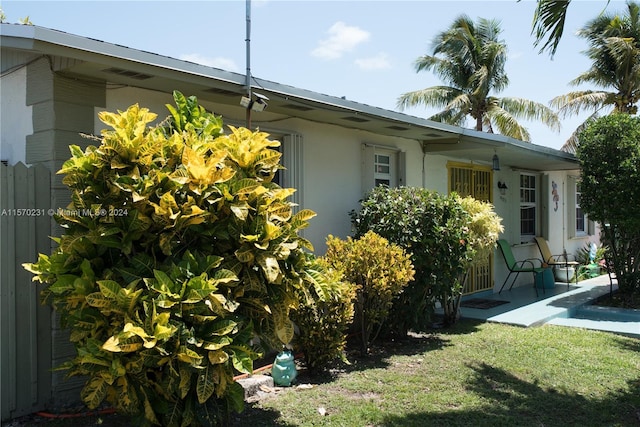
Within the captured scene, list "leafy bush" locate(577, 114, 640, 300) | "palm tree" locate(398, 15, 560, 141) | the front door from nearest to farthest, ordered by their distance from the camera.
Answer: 1. "leafy bush" locate(577, 114, 640, 300)
2. the front door
3. "palm tree" locate(398, 15, 560, 141)

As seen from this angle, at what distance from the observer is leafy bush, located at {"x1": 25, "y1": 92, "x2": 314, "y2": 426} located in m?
3.30

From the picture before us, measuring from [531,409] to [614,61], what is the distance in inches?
625

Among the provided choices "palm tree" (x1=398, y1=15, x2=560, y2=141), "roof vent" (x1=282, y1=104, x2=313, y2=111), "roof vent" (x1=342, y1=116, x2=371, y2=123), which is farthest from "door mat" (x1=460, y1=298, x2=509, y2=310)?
"palm tree" (x1=398, y1=15, x2=560, y2=141)

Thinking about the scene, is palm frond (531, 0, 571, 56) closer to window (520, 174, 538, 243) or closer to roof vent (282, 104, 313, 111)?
roof vent (282, 104, 313, 111)

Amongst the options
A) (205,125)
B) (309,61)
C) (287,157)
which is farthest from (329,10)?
(205,125)

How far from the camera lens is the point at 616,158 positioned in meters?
9.39

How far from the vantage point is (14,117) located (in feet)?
15.6

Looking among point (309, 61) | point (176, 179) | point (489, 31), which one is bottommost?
point (176, 179)

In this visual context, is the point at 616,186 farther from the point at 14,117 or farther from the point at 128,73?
the point at 14,117

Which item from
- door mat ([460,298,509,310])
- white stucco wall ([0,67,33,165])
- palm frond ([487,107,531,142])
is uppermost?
palm frond ([487,107,531,142])

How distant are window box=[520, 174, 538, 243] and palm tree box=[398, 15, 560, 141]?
9410 millimetres

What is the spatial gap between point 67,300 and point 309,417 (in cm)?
218

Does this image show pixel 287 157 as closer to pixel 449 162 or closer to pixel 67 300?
pixel 67 300

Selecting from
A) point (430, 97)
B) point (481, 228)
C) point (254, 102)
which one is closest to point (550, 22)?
point (481, 228)
